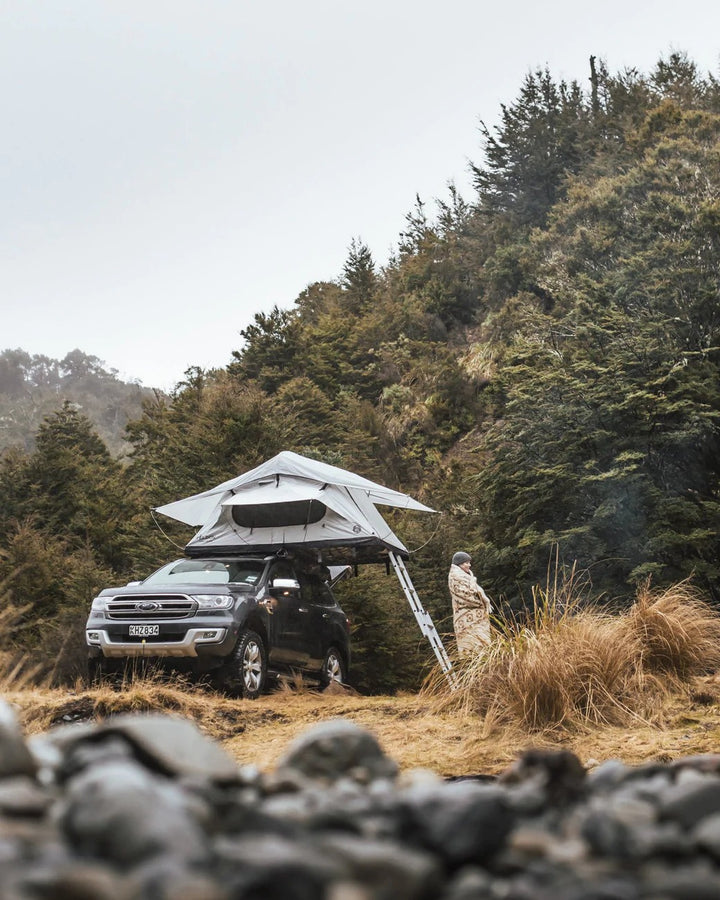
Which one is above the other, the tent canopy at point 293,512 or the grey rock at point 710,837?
the tent canopy at point 293,512

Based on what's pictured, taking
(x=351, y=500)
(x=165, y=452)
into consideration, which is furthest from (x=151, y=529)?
(x=351, y=500)

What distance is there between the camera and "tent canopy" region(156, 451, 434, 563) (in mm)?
13625

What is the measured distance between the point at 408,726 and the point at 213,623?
336cm

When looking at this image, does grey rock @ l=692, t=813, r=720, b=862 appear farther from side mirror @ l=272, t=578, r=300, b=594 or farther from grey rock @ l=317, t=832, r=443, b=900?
→ side mirror @ l=272, t=578, r=300, b=594

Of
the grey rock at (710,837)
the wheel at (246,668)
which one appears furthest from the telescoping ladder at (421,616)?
the grey rock at (710,837)

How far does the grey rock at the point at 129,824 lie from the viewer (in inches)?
70.4

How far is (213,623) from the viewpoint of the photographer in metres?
11.0

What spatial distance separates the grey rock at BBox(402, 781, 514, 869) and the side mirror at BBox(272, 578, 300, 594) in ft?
33.3

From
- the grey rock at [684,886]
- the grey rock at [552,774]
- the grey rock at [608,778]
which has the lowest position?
the grey rock at [608,778]

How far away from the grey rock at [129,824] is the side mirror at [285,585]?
10284mm

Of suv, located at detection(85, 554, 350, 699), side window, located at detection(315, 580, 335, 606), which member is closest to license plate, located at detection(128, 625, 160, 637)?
suv, located at detection(85, 554, 350, 699)

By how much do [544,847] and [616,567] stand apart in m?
16.8

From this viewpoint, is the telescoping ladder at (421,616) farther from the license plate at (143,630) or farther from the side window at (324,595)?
the license plate at (143,630)

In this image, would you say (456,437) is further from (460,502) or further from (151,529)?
(151,529)
